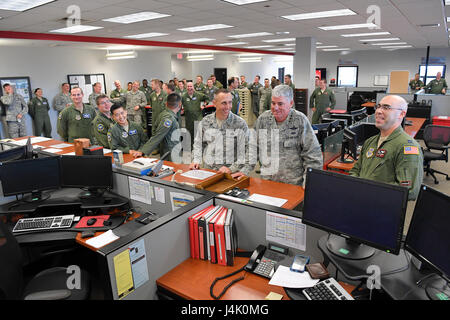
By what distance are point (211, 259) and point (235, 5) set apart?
12.8 feet

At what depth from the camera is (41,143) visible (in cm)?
453

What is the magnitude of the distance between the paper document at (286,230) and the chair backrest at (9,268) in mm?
1564

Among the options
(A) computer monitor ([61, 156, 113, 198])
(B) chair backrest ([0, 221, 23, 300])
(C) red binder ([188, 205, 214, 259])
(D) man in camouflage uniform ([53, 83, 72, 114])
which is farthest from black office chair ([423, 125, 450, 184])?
(D) man in camouflage uniform ([53, 83, 72, 114])

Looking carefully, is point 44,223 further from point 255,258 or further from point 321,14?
point 321,14

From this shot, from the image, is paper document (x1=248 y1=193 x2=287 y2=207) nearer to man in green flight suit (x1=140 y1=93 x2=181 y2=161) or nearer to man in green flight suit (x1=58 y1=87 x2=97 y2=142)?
man in green flight suit (x1=140 y1=93 x2=181 y2=161)

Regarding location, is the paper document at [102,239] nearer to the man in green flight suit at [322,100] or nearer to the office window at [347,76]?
the man in green flight suit at [322,100]

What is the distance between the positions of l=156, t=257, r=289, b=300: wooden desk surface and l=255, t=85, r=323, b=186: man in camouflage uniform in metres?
1.22

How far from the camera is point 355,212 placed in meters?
1.47

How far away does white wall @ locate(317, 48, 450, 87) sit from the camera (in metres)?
15.9

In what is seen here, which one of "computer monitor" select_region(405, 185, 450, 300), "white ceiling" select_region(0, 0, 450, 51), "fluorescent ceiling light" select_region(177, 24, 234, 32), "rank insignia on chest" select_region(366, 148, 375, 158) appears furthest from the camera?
"fluorescent ceiling light" select_region(177, 24, 234, 32)

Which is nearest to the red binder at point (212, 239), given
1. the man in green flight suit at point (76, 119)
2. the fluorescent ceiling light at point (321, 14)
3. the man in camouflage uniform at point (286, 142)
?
the man in camouflage uniform at point (286, 142)

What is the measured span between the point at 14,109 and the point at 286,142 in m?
7.74
